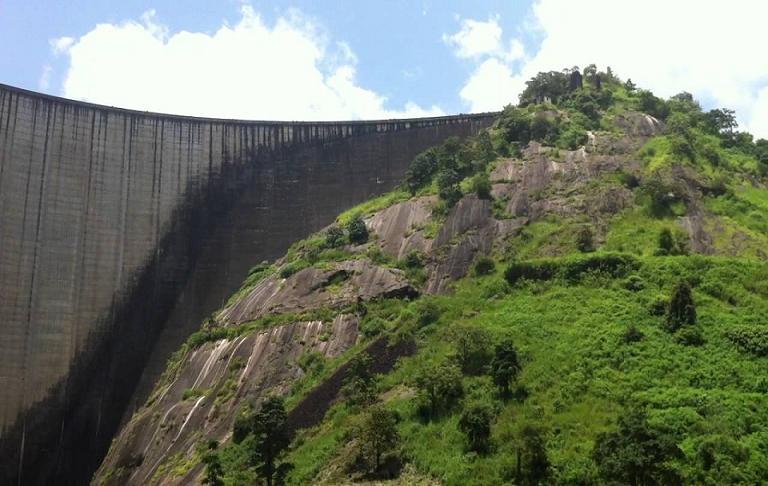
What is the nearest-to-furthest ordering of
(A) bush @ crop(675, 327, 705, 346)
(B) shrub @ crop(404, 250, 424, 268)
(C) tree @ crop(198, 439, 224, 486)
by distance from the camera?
(C) tree @ crop(198, 439, 224, 486), (A) bush @ crop(675, 327, 705, 346), (B) shrub @ crop(404, 250, 424, 268)

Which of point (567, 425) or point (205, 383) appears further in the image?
point (205, 383)

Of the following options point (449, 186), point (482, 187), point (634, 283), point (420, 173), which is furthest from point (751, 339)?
point (420, 173)

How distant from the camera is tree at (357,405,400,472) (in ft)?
108

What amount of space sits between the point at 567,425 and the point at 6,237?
113ft

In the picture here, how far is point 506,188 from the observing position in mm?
53094

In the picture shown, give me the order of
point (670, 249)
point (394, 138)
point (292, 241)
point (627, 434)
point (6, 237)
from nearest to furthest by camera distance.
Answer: point (627, 434), point (670, 249), point (6, 237), point (292, 241), point (394, 138)

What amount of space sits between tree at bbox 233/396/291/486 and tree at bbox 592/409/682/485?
41.4ft

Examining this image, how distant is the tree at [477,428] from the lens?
32.8 meters

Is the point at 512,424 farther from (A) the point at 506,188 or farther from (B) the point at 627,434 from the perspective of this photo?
(A) the point at 506,188

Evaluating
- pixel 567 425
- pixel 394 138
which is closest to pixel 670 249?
pixel 567 425

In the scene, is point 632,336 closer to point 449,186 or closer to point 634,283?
point 634,283

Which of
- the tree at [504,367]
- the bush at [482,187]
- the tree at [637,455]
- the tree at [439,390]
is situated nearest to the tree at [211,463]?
the tree at [439,390]

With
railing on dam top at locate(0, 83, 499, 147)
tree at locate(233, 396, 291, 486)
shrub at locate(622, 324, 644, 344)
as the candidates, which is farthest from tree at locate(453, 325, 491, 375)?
railing on dam top at locate(0, 83, 499, 147)

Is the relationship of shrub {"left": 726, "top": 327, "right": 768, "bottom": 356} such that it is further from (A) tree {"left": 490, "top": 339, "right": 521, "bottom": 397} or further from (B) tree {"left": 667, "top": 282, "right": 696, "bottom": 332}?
(A) tree {"left": 490, "top": 339, "right": 521, "bottom": 397}
